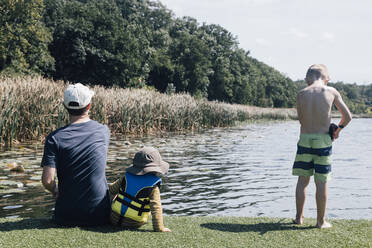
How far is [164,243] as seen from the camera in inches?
151

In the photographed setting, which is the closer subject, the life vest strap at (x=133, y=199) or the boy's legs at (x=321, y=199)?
the life vest strap at (x=133, y=199)

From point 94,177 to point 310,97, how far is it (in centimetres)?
252

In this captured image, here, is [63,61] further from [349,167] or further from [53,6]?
[349,167]

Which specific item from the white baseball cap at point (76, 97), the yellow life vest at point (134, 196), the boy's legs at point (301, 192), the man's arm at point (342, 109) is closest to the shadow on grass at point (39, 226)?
the yellow life vest at point (134, 196)

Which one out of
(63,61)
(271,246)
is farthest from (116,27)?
(271,246)

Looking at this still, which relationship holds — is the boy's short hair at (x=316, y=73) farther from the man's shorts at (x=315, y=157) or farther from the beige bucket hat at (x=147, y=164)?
the beige bucket hat at (x=147, y=164)

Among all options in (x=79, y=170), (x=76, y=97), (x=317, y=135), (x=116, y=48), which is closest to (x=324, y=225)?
(x=317, y=135)

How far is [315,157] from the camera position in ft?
14.6

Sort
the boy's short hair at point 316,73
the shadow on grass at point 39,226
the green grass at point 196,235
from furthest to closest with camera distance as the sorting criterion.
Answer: the boy's short hair at point 316,73, the shadow on grass at point 39,226, the green grass at point 196,235

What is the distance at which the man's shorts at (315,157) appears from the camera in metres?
4.37

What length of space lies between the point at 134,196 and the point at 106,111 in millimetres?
14270

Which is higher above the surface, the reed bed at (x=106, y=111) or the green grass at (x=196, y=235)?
the reed bed at (x=106, y=111)

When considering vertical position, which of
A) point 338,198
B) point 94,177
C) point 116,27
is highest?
point 116,27

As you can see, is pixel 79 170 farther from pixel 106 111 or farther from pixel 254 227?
pixel 106 111
